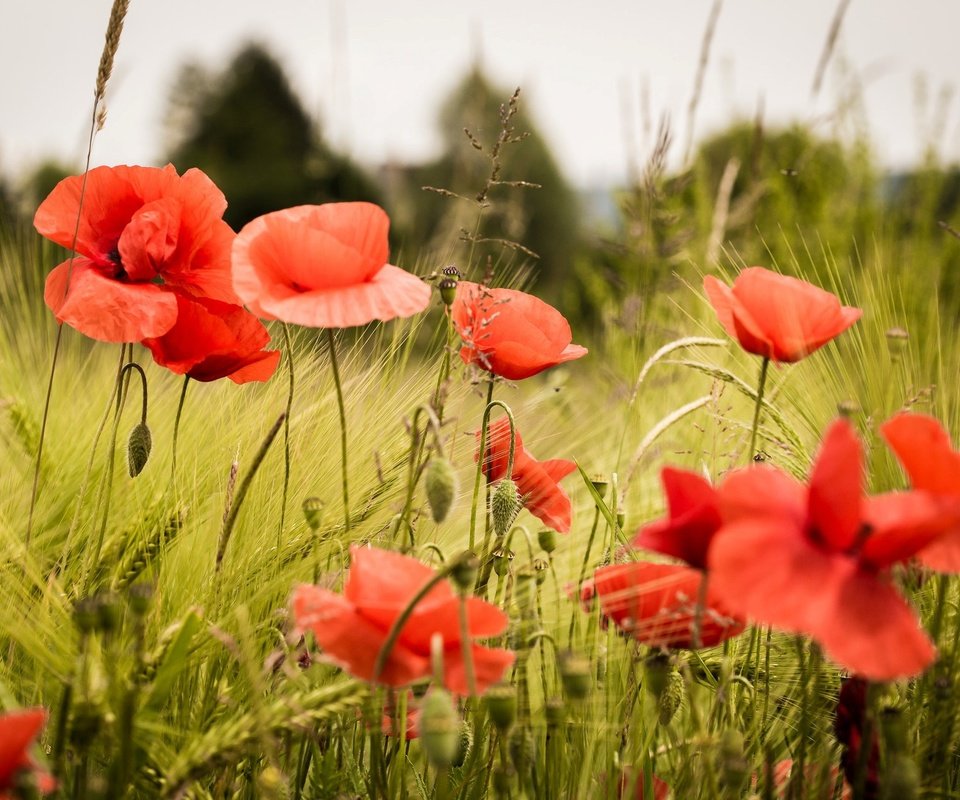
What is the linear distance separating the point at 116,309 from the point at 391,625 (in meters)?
0.37

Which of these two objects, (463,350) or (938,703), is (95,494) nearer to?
(463,350)

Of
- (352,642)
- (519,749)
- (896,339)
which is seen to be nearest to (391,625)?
(352,642)

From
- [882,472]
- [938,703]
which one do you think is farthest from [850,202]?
[938,703]

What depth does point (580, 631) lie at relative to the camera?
77 centimetres

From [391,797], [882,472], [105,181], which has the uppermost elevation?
[105,181]

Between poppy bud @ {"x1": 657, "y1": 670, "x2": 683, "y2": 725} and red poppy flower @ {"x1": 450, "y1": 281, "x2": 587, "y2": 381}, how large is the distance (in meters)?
0.24

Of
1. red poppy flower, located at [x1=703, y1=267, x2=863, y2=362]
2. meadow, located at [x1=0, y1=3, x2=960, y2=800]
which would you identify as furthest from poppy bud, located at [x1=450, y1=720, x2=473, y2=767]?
red poppy flower, located at [x1=703, y1=267, x2=863, y2=362]

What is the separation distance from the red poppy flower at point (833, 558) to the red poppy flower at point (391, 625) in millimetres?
121

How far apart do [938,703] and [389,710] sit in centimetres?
32

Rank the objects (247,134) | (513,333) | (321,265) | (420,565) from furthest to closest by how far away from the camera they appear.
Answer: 1. (247,134)
2. (513,333)
3. (321,265)
4. (420,565)

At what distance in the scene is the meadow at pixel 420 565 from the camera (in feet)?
1.57

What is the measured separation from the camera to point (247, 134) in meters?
9.30

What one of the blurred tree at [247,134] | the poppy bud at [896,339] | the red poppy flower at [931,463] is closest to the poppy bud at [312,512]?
the red poppy flower at [931,463]

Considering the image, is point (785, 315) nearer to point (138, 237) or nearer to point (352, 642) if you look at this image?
point (352, 642)
